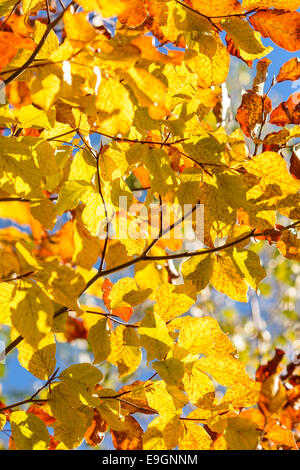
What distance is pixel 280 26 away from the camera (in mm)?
681

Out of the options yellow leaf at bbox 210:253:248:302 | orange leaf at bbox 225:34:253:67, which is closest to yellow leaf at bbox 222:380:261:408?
yellow leaf at bbox 210:253:248:302

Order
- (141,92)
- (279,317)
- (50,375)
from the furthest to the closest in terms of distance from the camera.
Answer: (279,317) < (50,375) < (141,92)

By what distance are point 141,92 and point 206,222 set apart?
0.33 meters

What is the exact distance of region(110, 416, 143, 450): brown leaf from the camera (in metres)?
0.88

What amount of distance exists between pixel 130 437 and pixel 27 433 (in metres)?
0.28

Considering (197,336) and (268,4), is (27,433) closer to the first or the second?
(197,336)

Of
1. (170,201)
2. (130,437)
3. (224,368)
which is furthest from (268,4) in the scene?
(130,437)

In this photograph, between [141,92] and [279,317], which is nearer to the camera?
[141,92]

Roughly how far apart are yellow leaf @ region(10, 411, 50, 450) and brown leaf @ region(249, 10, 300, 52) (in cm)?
67

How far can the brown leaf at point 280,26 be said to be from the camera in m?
0.67

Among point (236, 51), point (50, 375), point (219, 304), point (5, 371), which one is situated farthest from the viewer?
point (219, 304)

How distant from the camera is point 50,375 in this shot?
686mm

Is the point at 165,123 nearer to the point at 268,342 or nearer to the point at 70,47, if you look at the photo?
the point at 70,47
